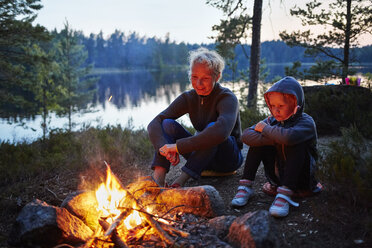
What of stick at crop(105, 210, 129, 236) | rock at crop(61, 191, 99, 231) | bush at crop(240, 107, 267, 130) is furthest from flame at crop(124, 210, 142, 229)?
bush at crop(240, 107, 267, 130)

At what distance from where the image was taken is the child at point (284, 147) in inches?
102

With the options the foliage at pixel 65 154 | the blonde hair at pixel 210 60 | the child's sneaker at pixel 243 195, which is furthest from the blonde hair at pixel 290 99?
the foliage at pixel 65 154

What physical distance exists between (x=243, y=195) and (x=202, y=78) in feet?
4.25

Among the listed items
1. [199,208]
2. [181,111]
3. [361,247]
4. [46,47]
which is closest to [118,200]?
[199,208]

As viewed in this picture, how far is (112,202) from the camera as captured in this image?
2568 millimetres

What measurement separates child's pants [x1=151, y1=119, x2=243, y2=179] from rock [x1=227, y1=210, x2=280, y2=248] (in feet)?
3.59

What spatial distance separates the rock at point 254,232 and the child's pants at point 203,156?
1.09m

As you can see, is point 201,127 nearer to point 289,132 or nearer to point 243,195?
point 243,195

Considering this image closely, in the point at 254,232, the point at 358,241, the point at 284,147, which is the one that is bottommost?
the point at 358,241

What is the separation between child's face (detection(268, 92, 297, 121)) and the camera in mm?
2744

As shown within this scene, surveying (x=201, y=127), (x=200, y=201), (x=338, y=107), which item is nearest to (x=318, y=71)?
(x=338, y=107)

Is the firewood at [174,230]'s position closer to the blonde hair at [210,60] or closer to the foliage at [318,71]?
the blonde hair at [210,60]

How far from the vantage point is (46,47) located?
34656 mm

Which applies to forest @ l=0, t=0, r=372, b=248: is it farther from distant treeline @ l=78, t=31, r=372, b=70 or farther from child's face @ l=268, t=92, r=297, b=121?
distant treeline @ l=78, t=31, r=372, b=70
